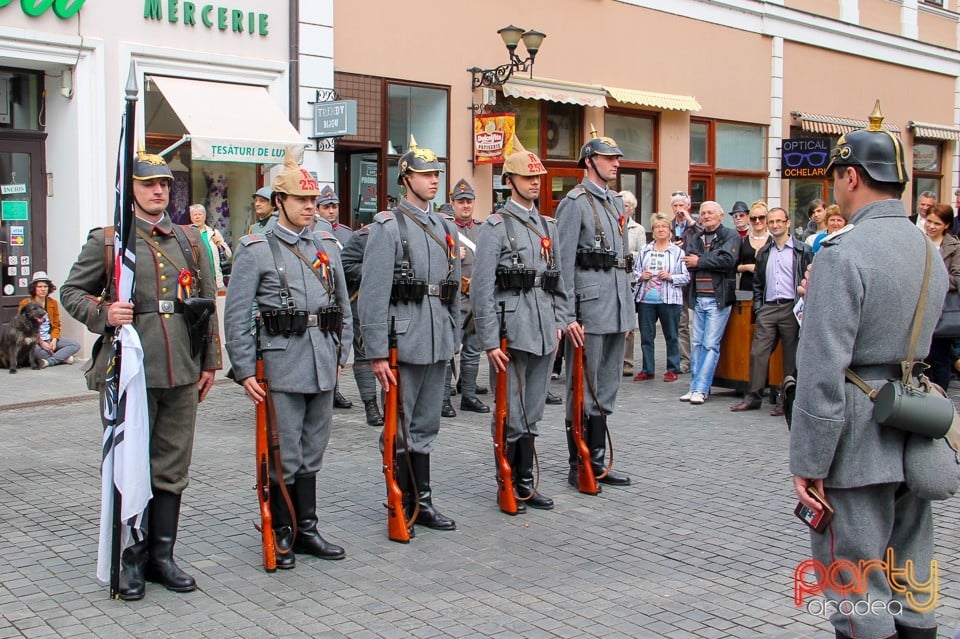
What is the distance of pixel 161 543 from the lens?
5.24 meters

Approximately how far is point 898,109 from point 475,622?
23.2 m

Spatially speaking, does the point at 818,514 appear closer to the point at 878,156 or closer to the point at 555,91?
the point at 878,156

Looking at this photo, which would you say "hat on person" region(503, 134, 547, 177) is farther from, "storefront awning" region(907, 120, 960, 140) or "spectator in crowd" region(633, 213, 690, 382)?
"storefront awning" region(907, 120, 960, 140)

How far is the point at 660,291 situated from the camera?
12227 millimetres

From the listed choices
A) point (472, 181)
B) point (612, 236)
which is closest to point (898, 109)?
point (472, 181)

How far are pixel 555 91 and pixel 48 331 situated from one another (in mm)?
8614

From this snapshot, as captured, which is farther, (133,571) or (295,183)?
(295,183)

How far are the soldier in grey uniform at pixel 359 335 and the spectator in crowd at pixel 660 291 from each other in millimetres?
3846

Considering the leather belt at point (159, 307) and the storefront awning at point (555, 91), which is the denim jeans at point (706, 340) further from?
the leather belt at point (159, 307)

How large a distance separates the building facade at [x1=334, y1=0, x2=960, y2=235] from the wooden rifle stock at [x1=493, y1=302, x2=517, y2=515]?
881 cm

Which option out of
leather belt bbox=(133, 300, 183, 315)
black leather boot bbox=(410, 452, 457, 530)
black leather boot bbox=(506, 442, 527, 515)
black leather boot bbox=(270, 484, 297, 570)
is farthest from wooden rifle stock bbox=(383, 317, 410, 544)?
leather belt bbox=(133, 300, 183, 315)

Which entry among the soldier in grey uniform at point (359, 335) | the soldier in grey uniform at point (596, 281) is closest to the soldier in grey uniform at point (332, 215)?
the soldier in grey uniform at point (359, 335)

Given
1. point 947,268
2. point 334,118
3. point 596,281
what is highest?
point 334,118

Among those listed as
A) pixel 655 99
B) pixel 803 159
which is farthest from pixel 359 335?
pixel 655 99
